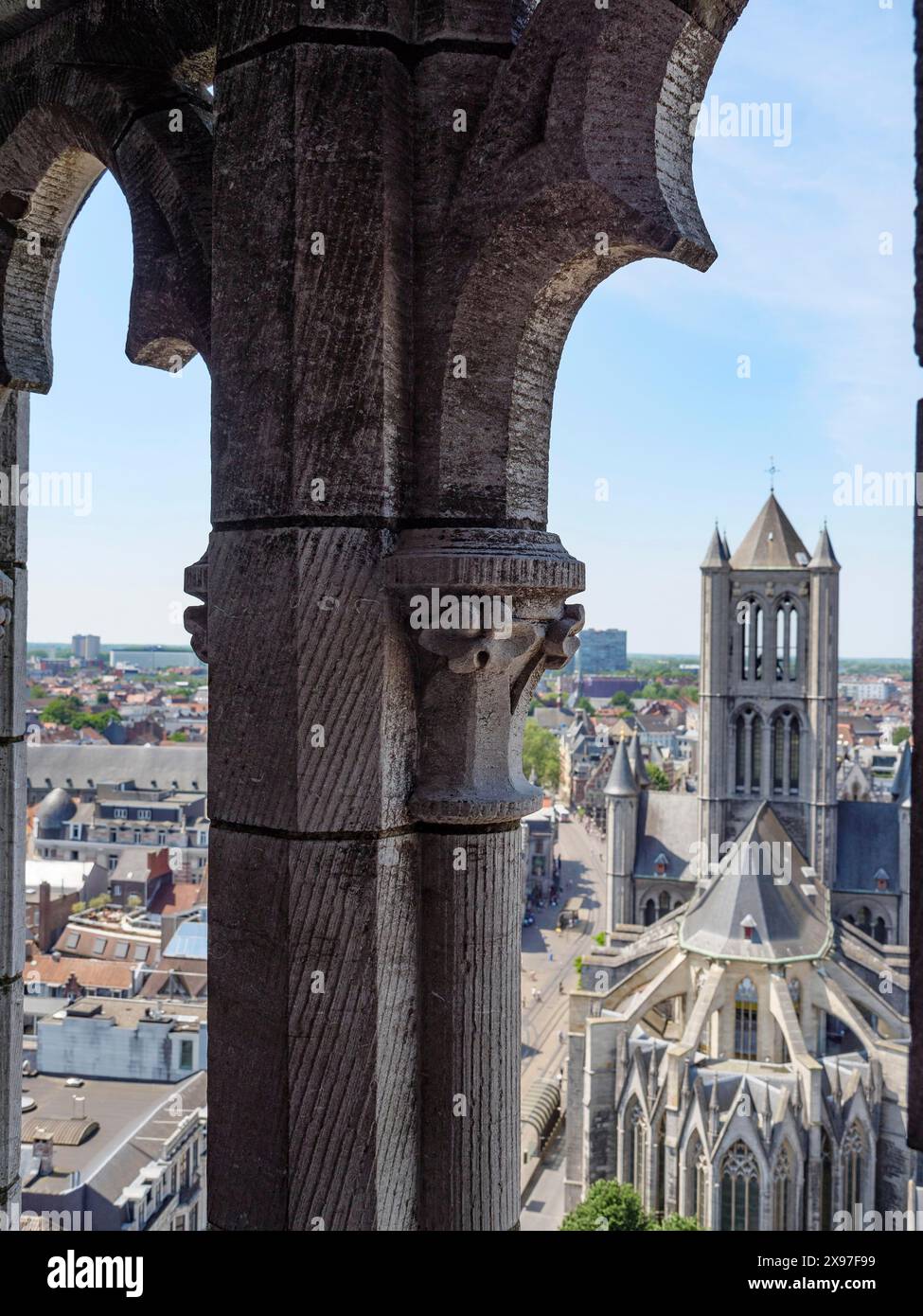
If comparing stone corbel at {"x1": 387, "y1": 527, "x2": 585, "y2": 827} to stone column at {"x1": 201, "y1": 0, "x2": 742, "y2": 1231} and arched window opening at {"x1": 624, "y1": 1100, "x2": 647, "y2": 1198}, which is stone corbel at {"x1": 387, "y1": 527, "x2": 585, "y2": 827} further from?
arched window opening at {"x1": 624, "y1": 1100, "x2": 647, "y2": 1198}

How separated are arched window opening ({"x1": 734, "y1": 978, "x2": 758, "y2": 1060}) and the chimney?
19694 mm

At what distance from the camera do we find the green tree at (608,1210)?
93.1 feet

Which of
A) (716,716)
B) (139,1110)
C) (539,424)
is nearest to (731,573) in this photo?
(716,716)

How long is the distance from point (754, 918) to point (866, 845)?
1555 centimetres

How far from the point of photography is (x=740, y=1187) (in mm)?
32031

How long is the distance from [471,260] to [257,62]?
0.69 metres

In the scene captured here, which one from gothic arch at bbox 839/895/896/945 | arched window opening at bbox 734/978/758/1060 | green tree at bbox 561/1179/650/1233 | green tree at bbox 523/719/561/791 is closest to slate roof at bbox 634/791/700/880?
gothic arch at bbox 839/895/896/945

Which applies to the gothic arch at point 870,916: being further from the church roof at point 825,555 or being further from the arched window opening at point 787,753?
the church roof at point 825,555

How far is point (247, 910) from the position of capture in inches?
106

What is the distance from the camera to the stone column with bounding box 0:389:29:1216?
154 inches

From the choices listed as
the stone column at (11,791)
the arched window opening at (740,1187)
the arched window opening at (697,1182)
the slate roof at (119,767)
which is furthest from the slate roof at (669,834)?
the stone column at (11,791)

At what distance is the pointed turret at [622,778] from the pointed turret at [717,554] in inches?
355
